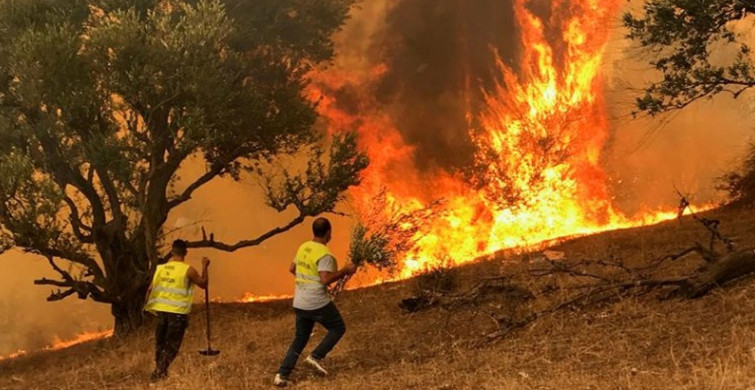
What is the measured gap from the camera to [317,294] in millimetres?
8555

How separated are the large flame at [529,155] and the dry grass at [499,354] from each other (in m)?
10.4

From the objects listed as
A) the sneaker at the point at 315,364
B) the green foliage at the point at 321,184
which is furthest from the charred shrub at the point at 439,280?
the sneaker at the point at 315,364

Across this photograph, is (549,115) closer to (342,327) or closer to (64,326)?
(342,327)

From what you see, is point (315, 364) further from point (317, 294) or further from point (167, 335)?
point (167, 335)

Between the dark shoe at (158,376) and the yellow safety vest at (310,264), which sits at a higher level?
the yellow safety vest at (310,264)

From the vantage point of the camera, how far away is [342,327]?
873 cm

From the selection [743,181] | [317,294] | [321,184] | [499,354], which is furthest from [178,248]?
[743,181]

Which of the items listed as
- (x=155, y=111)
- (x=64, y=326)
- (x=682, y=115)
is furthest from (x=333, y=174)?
(x=64, y=326)

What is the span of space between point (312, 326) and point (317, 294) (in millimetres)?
505

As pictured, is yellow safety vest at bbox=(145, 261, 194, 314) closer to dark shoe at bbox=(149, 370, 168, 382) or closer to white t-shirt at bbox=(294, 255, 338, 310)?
dark shoe at bbox=(149, 370, 168, 382)

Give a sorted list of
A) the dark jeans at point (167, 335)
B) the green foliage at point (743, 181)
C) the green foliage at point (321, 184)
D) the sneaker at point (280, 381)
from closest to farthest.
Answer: the sneaker at point (280, 381), the dark jeans at point (167, 335), the green foliage at point (321, 184), the green foliage at point (743, 181)

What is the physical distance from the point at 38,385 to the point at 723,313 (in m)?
12.5

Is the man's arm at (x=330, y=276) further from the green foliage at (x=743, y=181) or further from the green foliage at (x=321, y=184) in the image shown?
the green foliage at (x=743, y=181)

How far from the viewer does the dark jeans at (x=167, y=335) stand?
394 inches
